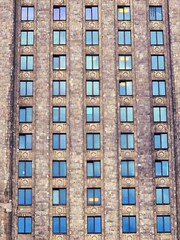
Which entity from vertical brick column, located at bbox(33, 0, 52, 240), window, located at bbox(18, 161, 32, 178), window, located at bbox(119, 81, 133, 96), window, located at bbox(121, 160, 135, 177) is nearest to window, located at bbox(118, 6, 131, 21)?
window, located at bbox(119, 81, 133, 96)

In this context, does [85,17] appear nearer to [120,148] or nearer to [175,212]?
[120,148]

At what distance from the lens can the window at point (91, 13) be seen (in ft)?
248

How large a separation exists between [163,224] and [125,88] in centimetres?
1400

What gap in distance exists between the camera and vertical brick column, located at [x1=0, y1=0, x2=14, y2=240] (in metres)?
69.5

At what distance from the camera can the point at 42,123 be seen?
72.3 metres

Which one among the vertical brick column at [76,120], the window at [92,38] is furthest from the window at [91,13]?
the window at [92,38]

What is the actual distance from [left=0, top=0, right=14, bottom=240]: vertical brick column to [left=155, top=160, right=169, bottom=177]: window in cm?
1418

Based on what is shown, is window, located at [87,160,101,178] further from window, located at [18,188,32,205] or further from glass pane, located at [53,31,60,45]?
glass pane, located at [53,31,60,45]

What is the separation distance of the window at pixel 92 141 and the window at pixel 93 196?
4137mm

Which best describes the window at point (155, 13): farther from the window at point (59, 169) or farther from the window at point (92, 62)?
the window at point (59, 169)

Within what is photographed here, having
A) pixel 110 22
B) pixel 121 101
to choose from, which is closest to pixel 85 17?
pixel 110 22

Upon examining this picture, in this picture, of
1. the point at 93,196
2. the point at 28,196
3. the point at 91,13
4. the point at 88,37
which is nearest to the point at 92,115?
the point at 93,196

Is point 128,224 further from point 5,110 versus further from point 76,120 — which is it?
point 5,110

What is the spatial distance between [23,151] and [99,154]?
24.2 ft
